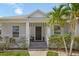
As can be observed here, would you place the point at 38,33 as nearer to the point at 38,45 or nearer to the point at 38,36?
the point at 38,36

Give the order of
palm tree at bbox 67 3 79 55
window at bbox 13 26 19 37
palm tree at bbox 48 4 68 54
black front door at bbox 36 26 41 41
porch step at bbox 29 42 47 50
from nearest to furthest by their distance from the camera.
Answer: palm tree at bbox 67 3 79 55, palm tree at bbox 48 4 68 54, porch step at bbox 29 42 47 50, black front door at bbox 36 26 41 41, window at bbox 13 26 19 37

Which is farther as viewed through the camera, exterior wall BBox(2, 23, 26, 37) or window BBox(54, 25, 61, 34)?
exterior wall BBox(2, 23, 26, 37)

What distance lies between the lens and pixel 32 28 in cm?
670

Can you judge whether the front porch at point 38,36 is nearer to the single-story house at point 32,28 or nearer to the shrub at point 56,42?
the single-story house at point 32,28

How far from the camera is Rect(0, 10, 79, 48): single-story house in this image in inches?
246

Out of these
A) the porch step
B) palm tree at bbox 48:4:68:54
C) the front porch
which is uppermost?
palm tree at bbox 48:4:68:54

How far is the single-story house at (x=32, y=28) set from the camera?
6.24 m

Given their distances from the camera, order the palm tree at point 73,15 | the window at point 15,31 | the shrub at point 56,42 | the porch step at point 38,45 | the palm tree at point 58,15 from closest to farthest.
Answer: the palm tree at point 73,15 → the palm tree at point 58,15 → the shrub at point 56,42 → the porch step at point 38,45 → the window at point 15,31

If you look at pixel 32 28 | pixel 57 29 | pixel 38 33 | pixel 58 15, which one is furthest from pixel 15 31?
pixel 58 15

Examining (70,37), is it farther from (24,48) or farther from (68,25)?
(24,48)

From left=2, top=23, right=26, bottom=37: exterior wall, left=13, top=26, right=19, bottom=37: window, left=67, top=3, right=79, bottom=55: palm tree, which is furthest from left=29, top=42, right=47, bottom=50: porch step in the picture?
left=67, top=3, right=79, bottom=55: palm tree

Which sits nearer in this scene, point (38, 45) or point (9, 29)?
point (38, 45)

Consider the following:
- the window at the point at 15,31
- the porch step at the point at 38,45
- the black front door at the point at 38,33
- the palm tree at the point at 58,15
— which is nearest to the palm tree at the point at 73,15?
the palm tree at the point at 58,15

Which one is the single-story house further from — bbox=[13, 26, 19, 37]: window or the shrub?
the shrub
